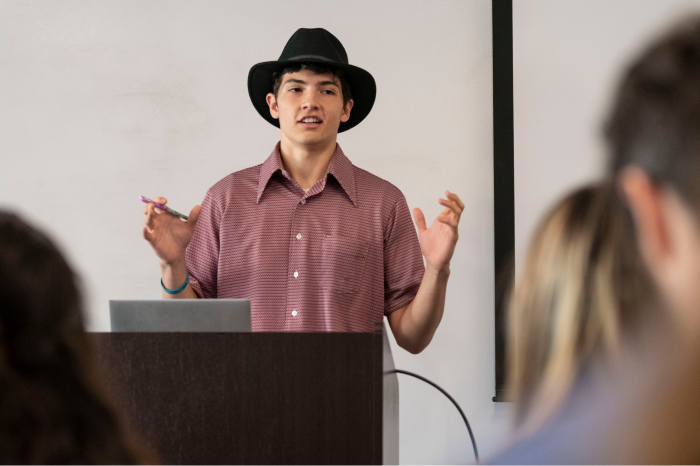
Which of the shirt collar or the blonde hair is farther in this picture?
the shirt collar

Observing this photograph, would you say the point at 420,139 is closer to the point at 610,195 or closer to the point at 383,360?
the point at 383,360

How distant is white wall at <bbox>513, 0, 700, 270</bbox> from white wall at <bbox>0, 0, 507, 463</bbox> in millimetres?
116

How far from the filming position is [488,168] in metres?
2.29

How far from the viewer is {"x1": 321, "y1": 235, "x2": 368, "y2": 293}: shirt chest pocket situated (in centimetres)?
177

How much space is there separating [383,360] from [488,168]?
1421mm

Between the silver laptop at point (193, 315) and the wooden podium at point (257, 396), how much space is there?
7.9 inches

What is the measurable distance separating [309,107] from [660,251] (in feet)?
4.69

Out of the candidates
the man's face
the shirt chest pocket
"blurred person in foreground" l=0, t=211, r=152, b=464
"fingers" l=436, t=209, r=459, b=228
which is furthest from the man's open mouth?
"blurred person in foreground" l=0, t=211, r=152, b=464

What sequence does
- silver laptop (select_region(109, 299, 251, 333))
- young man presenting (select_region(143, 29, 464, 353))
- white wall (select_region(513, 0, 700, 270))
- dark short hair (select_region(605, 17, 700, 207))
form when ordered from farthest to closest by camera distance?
white wall (select_region(513, 0, 700, 270)) < young man presenting (select_region(143, 29, 464, 353)) < silver laptop (select_region(109, 299, 251, 333)) < dark short hair (select_region(605, 17, 700, 207))

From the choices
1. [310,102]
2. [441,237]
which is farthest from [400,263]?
[310,102]

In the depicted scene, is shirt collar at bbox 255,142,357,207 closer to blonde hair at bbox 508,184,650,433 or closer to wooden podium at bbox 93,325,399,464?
wooden podium at bbox 93,325,399,464

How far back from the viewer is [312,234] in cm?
181

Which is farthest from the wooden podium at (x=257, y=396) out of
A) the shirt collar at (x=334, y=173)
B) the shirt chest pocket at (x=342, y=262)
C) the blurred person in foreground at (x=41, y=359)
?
the shirt collar at (x=334, y=173)

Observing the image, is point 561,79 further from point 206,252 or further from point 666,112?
point 666,112
